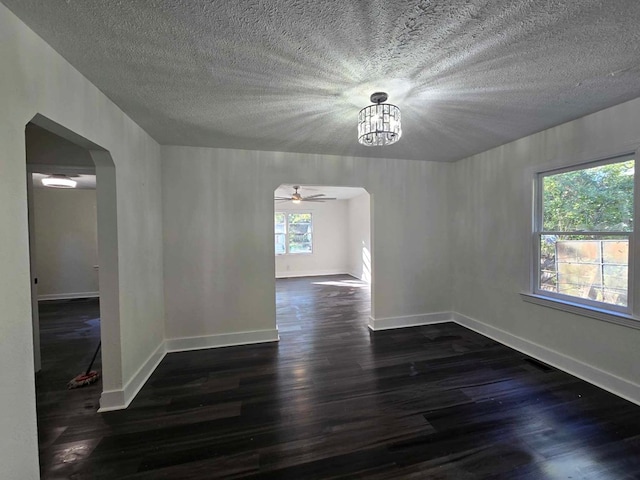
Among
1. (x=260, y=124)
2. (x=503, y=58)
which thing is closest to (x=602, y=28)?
(x=503, y=58)

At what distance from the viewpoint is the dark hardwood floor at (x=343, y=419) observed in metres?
1.56

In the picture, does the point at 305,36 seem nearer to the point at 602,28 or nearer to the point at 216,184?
the point at 602,28

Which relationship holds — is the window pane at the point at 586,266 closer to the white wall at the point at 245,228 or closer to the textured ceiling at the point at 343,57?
the textured ceiling at the point at 343,57

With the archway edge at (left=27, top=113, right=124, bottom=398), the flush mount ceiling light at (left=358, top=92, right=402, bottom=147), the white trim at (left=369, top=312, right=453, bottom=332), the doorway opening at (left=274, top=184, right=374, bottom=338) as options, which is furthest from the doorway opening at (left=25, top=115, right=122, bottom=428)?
A: the doorway opening at (left=274, top=184, right=374, bottom=338)

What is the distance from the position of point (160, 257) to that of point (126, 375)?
1239 mm

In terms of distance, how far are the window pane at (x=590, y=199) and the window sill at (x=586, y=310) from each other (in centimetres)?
71

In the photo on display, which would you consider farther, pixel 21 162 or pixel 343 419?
pixel 343 419

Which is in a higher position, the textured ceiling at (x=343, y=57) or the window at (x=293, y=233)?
the textured ceiling at (x=343, y=57)

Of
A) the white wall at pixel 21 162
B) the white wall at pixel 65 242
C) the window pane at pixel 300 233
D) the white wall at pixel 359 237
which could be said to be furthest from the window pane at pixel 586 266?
the white wall at pixel 65 242

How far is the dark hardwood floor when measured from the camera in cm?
156

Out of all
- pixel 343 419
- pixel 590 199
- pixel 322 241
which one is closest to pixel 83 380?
pixel 343 419

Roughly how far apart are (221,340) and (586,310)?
12.4 feet

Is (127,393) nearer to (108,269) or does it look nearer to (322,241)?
(108,269)

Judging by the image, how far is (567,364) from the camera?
8.37 ft
